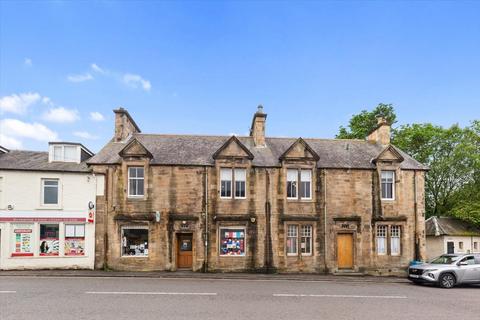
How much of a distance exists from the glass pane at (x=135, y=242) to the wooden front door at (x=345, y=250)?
1177 centimetres

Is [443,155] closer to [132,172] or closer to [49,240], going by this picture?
[132,172]

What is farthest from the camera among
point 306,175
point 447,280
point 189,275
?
point 306,175

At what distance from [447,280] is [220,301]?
1217 centimetres

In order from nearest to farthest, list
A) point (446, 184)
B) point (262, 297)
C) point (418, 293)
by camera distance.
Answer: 1. point (262, 297)
2. point (418, 293)
3. point (446, 184)

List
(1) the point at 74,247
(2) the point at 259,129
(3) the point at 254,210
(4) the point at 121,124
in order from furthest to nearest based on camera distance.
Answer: (2) the point at 259,129, (4) the point at 121,124, (3) the point at 254,210, (1) the point at 74,247

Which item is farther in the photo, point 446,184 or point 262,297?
point 446,184

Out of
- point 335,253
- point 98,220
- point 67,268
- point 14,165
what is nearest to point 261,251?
point 335,253

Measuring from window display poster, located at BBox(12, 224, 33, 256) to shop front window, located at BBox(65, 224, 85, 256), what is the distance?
1973 mm

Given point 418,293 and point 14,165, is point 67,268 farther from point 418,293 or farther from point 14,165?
point 418,293

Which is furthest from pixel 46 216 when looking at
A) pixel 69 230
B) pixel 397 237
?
pixel 397 237

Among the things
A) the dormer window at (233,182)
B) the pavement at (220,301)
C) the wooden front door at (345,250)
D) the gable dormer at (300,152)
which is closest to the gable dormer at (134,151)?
the dormer window at (233,182)

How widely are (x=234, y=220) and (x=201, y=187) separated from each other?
9.33 feet

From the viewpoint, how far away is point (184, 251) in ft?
71.6

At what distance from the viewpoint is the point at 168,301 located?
1170 centimetres
